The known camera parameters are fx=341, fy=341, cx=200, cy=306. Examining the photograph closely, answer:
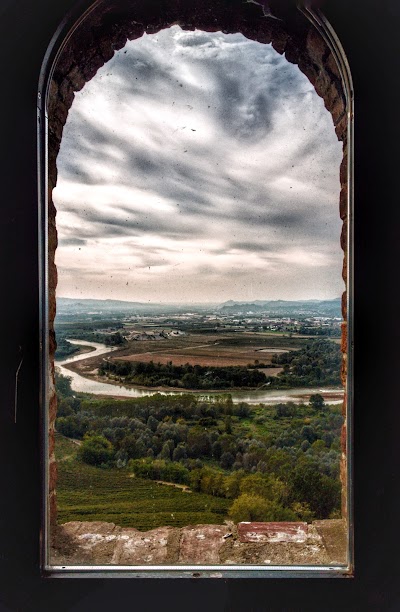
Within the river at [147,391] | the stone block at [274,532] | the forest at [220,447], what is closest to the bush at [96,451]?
the forest at [220,447]

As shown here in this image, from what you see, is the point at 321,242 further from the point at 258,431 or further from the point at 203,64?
the point at 258,431

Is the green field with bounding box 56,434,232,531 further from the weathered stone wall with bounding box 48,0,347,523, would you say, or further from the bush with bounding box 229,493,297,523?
A: the weathered stone wall with bounding box 48,0,347,523

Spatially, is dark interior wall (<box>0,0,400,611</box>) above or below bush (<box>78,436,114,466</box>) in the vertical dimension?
above

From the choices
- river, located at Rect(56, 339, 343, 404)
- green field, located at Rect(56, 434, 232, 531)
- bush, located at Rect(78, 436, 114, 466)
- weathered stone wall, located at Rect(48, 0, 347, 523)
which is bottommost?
green field, located at Rect(56, 434, 232, 531)

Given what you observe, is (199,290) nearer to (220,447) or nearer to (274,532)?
(220,447)

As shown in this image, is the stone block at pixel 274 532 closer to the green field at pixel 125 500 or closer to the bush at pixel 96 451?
the green field at pixel 125 500

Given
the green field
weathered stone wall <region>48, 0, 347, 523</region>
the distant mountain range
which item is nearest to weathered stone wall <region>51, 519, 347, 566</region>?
weathered stone wall <region>48, 0, 347, 523</region>

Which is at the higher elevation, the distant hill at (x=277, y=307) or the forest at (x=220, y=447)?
the distant hill at (x=277, y=307)
